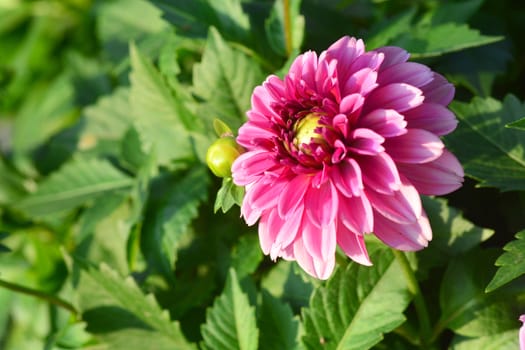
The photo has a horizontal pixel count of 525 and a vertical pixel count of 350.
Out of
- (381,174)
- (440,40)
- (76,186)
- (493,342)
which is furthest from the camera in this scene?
(76,186)

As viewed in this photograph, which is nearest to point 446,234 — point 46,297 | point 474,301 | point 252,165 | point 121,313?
point 474,301

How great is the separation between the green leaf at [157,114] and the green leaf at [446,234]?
42cm

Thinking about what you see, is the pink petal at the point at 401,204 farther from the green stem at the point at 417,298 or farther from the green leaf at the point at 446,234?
the green leaf at the point at 446,234

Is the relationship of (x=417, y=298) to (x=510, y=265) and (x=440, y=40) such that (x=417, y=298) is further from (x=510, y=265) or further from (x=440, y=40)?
(x=440, y=40)

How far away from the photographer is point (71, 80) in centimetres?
161

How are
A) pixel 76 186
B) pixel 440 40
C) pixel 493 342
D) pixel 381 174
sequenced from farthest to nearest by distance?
pixel 76 186
pixel 440 40
pixel 493 342
pixel 381 174

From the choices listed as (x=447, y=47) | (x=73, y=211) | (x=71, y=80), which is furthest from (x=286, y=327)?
(x=71, y=80)

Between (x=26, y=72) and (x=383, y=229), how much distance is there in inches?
55.7

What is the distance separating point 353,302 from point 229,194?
0.22m

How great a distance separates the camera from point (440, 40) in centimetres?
95

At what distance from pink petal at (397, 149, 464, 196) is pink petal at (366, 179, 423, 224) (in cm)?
3

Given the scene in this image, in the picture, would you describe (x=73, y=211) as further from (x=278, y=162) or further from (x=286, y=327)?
(x=278, y=162)

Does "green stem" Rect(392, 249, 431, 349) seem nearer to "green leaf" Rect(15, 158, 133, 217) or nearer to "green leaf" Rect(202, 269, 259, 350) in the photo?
"green leaf" Rect(202, 269, 259, 350)

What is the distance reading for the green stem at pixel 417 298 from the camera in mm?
756
